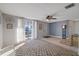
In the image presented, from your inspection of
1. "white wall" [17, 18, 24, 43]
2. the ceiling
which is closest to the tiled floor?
"white wall" [17, 18, 24, 43]

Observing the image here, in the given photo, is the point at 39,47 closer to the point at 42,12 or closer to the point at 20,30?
the point at 20,30

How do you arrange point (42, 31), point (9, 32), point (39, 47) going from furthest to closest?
point (42, 31) < point (39, 47) < point (9, 32)

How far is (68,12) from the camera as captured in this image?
2.00 m

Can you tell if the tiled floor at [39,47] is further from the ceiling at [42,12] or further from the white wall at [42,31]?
the ceiling at [42,12]

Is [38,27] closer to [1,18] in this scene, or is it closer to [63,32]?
[63,32]

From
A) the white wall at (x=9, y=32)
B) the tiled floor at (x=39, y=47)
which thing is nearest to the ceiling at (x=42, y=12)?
the white wall at (x=9, y=32)

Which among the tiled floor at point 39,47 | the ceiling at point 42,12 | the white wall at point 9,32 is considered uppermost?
the ceiling at point 42,12

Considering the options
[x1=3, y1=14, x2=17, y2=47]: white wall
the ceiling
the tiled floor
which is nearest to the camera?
the ceiling

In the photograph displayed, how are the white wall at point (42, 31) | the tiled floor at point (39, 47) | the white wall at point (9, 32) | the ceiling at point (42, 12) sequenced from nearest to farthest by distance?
1. the ceiling at point (42, 12)
2. the white wall at point (9, 32)
3. the tiled floor at point (39, 47)
4. the white wall at point (42, 31)

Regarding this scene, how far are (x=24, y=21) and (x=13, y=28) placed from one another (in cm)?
29

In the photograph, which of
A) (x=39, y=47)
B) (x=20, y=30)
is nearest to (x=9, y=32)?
(x=20, y=30)

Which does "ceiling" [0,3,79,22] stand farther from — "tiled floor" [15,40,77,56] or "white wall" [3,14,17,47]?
"tiled floor" [15,40,77,56]

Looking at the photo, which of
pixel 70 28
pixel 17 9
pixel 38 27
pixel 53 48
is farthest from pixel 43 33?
pixel 17 9

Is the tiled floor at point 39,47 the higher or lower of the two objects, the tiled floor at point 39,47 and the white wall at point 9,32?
the lower
